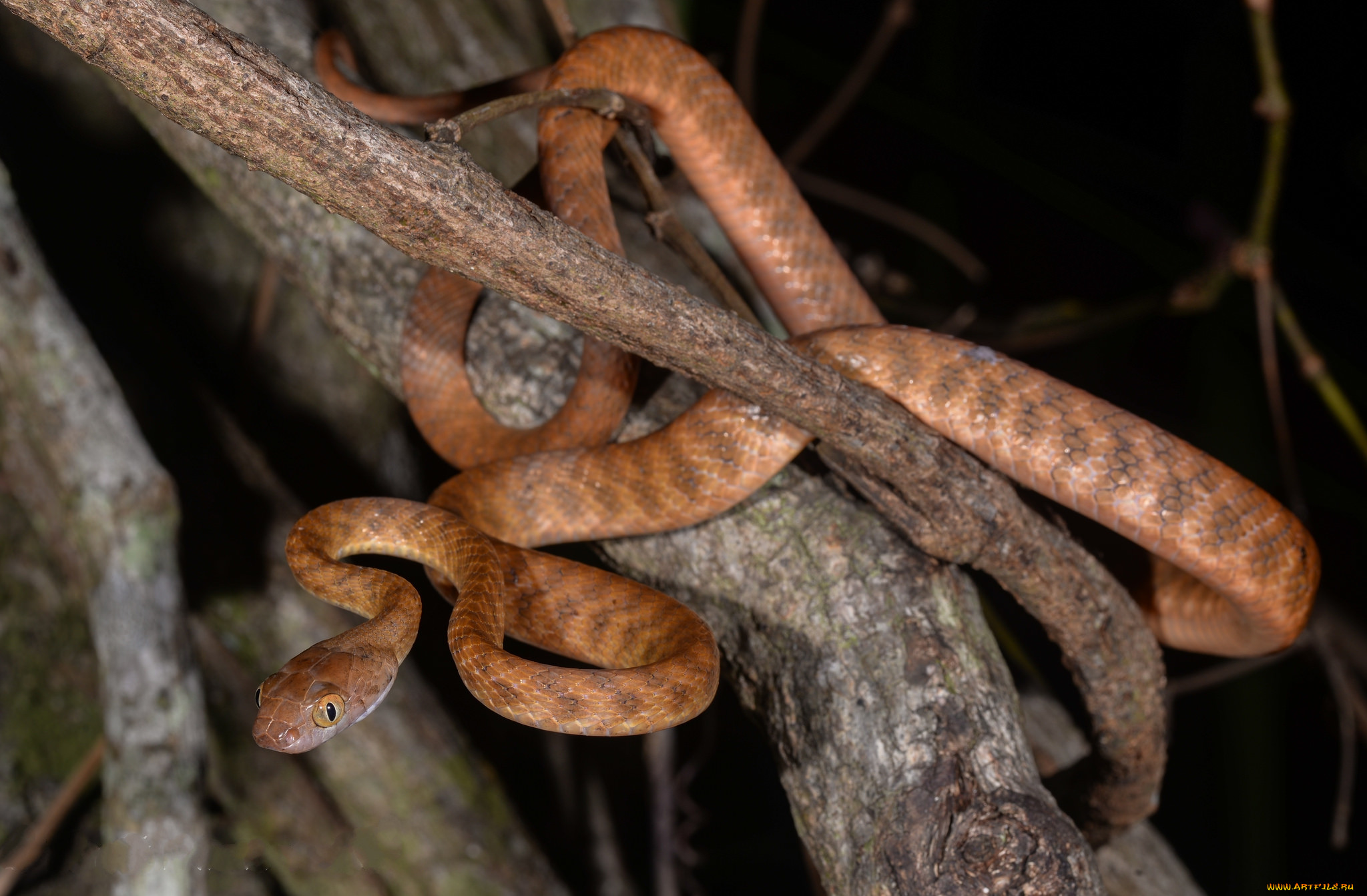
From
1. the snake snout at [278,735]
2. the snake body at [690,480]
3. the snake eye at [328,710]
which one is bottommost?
the snake snout at [278,735]

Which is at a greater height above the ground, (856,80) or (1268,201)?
(1268,201)

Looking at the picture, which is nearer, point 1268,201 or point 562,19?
point 562,19

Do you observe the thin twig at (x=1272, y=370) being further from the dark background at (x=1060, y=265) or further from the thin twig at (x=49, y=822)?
the thin twig at (x=49, y=822)

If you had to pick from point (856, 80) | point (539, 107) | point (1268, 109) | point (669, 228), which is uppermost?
point (1268, 109)

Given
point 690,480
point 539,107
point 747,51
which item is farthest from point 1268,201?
point 539,107

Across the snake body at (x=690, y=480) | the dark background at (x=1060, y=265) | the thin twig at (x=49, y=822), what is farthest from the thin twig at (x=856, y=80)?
the thin twig at (x=49, y=822)

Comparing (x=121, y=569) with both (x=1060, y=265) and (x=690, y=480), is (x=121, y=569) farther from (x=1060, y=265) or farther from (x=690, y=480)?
(x=1060, y=265)

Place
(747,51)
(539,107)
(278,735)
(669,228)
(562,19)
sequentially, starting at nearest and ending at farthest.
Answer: (278,735), (539,107), (669,228), (562,19), (747,51)

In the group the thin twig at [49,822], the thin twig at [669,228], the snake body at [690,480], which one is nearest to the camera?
the snake body at [690,480]
